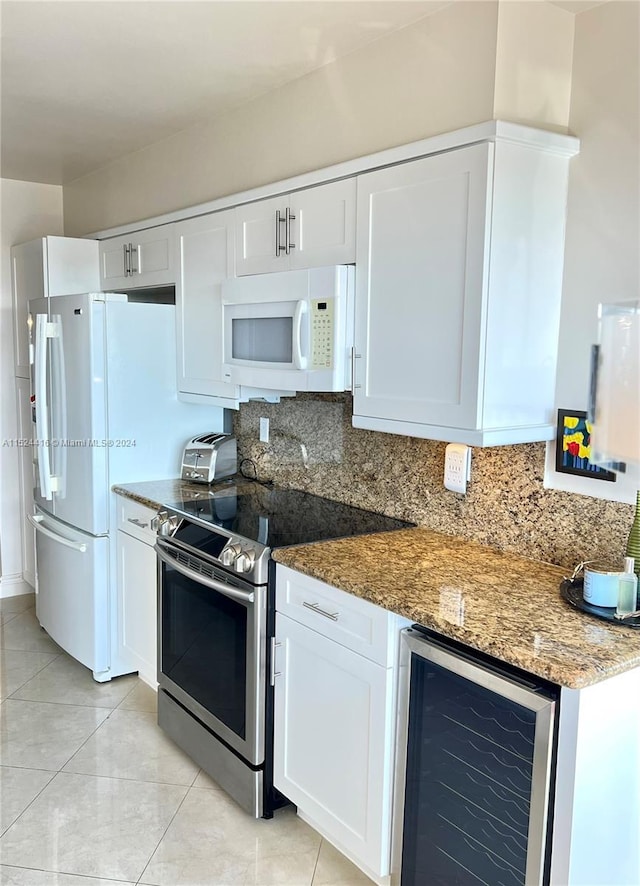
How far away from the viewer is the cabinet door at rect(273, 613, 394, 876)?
1928 mm

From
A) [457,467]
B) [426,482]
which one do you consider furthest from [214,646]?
[457,467]

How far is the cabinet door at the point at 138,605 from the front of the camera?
3.12 metres

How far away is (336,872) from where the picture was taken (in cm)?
220

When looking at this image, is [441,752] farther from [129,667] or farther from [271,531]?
[129,667]

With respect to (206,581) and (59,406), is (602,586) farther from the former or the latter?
Result: (59,406)

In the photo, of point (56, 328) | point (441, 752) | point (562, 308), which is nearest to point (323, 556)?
point (441, 752)

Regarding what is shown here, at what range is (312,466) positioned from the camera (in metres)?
3.09

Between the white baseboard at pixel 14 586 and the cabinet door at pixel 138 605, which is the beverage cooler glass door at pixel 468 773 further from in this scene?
the white baseboard at pixel 14 586

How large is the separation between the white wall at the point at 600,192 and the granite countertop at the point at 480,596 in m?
0.34

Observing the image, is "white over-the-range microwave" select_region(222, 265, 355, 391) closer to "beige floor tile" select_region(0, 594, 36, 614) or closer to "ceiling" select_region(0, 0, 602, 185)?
"ceiling" select_region(0, 0, 602, 185)

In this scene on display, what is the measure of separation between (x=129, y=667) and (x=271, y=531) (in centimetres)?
141

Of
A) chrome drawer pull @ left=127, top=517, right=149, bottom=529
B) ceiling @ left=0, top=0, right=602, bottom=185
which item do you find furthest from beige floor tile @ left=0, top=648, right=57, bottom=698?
ceiling @ left=0, top=0, right=602, bottom=185

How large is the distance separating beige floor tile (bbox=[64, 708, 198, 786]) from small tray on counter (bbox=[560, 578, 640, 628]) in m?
1.58

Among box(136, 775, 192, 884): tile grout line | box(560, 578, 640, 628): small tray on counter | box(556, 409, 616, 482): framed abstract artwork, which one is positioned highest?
box(556, 409, 616, 482): framed abstract artwork
